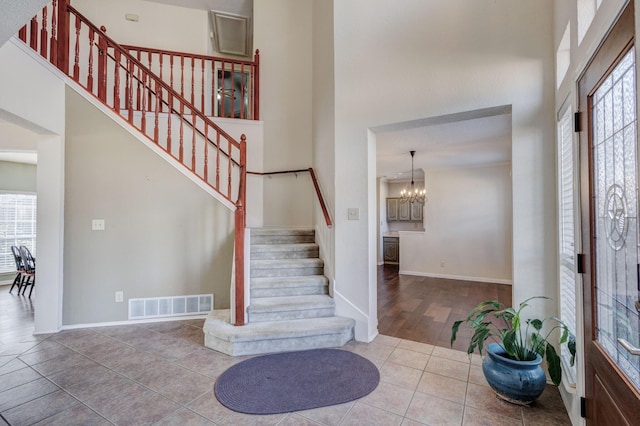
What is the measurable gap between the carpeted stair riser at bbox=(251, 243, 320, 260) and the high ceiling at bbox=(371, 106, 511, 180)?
5.53ft

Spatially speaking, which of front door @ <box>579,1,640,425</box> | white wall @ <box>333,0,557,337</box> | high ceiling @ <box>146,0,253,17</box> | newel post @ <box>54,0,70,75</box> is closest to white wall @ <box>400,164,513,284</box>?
white wall @ <box>333,0,557,337</box>

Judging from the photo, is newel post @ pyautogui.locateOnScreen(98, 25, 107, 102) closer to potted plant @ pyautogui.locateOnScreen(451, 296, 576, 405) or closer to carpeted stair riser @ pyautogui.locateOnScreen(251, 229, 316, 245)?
carpeted stair riser @ pyautogui.locateOnScreen(251, 229, 316, 245)

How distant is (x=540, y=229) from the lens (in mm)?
2221

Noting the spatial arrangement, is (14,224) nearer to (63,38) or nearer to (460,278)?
(63,38)

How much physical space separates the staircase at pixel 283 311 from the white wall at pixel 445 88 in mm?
354

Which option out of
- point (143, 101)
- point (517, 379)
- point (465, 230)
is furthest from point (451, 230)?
point (143, 101)

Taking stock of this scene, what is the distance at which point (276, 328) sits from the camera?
269cm

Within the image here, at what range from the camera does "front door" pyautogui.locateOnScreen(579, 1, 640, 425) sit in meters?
1.07

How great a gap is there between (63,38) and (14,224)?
16.9 feet

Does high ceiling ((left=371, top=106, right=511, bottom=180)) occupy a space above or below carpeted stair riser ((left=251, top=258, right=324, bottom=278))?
above

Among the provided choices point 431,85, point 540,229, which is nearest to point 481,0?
point 431,85

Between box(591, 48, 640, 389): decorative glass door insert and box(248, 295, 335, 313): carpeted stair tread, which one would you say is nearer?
box(591, 48, 640, 389): decorative glass door insert

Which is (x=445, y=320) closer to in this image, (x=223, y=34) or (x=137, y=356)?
(x=137, y=356)

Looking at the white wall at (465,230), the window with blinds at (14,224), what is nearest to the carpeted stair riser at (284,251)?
the white wall at (465,230)
